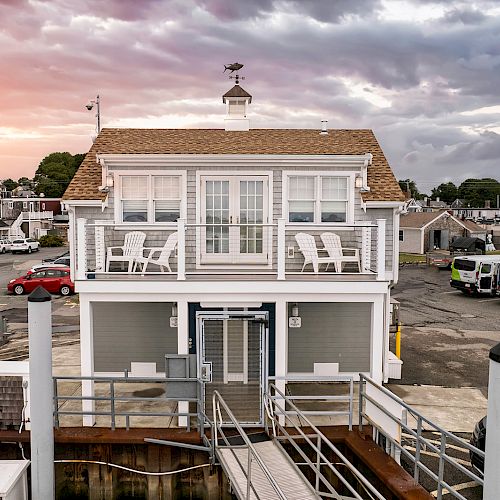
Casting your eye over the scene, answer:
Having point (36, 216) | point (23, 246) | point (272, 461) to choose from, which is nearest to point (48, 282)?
point (272, 461)

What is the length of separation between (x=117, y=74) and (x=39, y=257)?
27493 millimetres

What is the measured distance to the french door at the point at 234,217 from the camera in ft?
36.3

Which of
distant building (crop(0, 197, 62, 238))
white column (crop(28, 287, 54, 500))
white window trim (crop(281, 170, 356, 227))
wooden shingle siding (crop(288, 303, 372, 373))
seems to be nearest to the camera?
white column (crop(28, 287, 54, 500))

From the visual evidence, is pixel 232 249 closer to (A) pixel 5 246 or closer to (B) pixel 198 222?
(B) pixel 198 222

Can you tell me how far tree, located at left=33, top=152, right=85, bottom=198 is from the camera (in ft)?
285

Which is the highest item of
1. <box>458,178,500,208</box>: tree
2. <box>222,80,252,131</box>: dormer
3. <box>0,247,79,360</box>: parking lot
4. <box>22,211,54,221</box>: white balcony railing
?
<box>458,178,500,208</box>: tree

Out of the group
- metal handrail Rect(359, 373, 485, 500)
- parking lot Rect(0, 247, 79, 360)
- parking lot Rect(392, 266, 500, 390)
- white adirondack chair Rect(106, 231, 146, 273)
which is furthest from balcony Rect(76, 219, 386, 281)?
parking lot Rect(0, 247, 79, 360)

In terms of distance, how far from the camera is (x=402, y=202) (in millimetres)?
11023

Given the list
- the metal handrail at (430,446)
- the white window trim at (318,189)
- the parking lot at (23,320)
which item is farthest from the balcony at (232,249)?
the parking lot at (23,320)

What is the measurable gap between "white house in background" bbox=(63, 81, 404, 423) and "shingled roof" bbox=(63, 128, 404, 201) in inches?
1.9

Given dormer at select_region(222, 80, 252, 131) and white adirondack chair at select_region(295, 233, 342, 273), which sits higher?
dormer at select_region(222, 80, 252, 131)

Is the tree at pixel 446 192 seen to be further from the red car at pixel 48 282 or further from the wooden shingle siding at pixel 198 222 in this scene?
the wooden shingle siding at pixel 198 222

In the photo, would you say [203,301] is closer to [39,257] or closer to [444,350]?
[444,350]

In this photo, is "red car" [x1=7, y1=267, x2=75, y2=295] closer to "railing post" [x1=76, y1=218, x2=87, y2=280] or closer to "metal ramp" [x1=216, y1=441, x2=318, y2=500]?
"railing post" [x1=76, y1=218, x2=87, y2=280]
